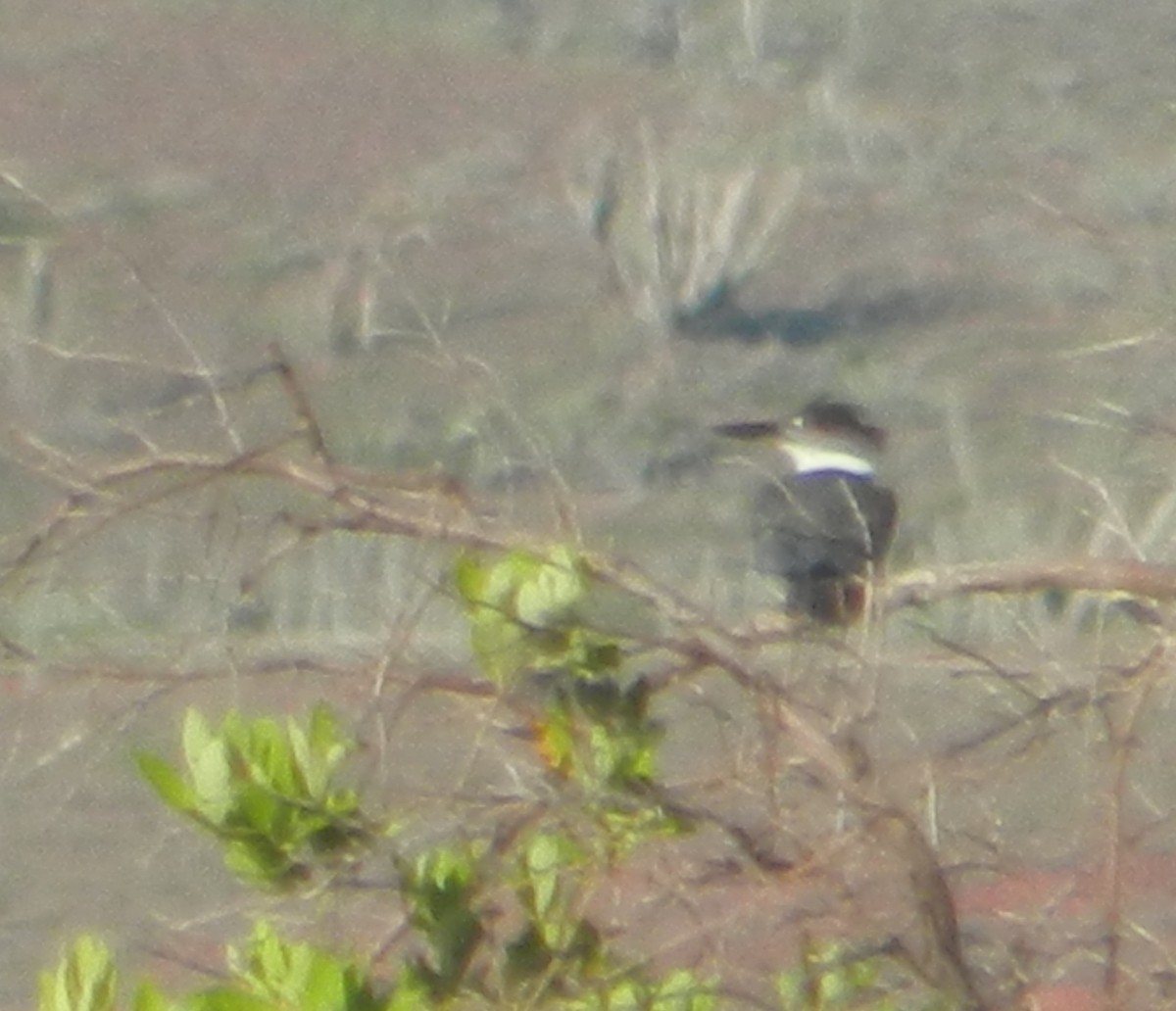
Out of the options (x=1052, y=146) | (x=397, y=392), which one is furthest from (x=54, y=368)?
(x=1052, y=146)

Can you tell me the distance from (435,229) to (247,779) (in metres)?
5.89

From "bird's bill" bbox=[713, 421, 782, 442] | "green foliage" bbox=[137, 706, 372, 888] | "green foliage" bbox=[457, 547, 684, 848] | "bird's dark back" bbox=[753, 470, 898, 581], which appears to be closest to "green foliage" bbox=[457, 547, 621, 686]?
"green foliage" bbox=[457, 547, 684, 848]

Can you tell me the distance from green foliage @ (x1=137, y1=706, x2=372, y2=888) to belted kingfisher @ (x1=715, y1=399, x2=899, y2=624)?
4.78ft

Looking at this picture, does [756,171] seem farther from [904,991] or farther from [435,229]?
[904,991]

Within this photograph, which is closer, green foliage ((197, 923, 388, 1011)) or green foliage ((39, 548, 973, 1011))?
green foliage ((197, 923, 388, 1011))

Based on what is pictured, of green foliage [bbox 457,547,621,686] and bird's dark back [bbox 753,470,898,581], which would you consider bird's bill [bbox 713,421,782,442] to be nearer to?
bird's dark back [bbox 753,470,898,581]

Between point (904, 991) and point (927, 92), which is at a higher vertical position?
point (904, 991)

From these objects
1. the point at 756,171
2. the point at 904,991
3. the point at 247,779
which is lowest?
the point at 756,171

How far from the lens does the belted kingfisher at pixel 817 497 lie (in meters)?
4.45

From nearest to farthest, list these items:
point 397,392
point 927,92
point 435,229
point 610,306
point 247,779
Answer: point 247,779
point 397,392
point 610,306
point 435,229
point 927,92

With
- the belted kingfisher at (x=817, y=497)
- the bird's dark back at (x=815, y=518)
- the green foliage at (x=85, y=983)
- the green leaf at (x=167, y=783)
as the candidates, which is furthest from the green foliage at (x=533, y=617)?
the bird's dark back at (x=815, y=518)

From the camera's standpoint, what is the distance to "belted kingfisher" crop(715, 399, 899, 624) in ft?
14.6

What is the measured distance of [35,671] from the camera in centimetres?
235

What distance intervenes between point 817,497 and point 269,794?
3062 millimetres
